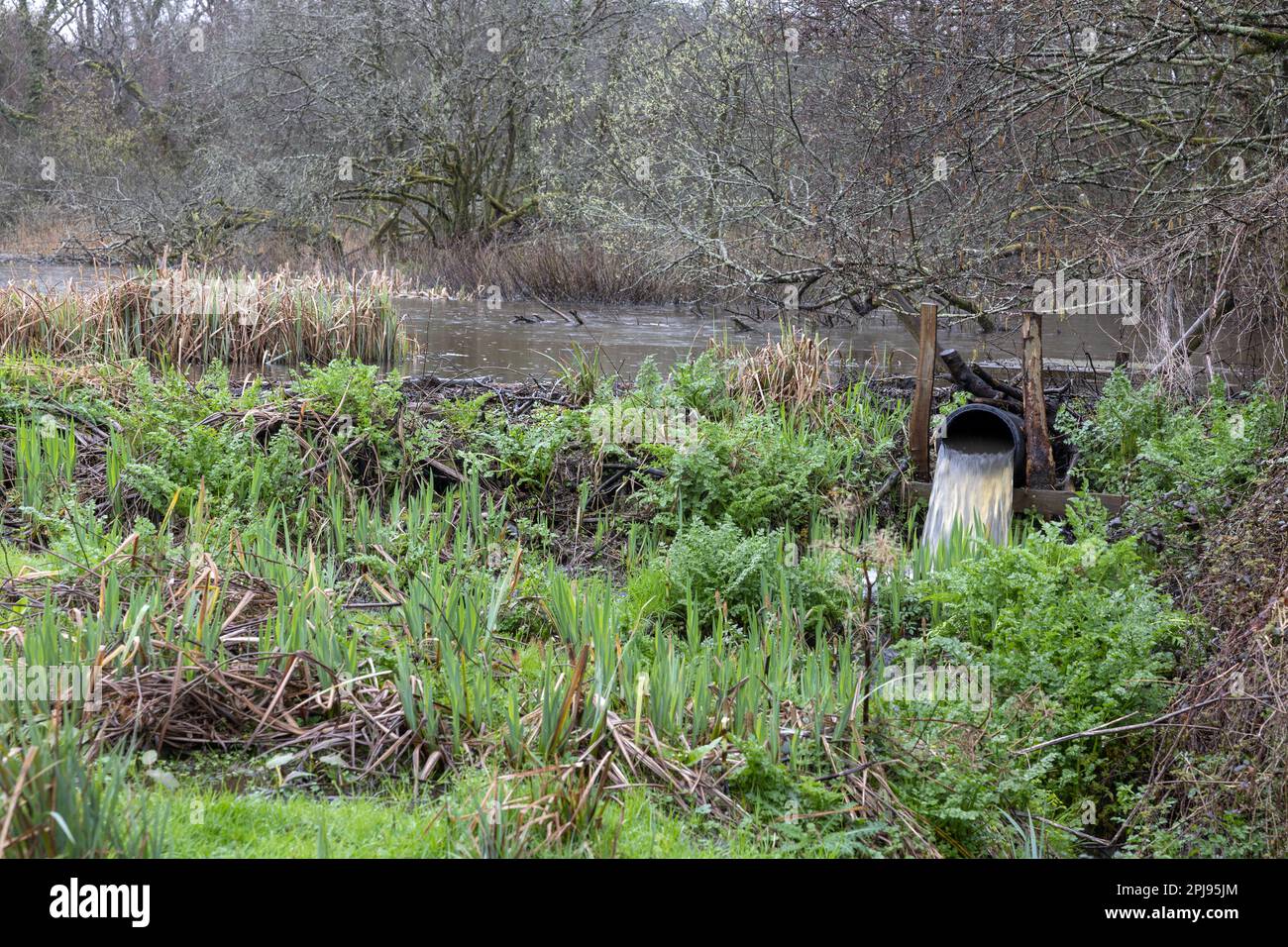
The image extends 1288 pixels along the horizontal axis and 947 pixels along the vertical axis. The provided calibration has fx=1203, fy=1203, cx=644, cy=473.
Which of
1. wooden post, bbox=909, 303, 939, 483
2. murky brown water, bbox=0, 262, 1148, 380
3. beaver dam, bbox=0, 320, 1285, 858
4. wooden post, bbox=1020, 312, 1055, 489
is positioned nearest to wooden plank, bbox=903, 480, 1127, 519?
beaver dam, bbox=0, 320, 1285, 858

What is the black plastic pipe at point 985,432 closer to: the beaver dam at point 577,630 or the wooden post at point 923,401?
the beaver dam at point 577,630

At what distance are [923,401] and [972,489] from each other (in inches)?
30.9

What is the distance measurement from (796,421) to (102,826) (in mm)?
6895

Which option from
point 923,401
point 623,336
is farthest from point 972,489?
point 623,336

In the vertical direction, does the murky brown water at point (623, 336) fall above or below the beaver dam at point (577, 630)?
above

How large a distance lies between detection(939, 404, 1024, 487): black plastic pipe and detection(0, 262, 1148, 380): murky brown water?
2.89 metres

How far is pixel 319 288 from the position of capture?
1334cm

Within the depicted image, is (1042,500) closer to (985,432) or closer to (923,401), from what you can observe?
(985,432)

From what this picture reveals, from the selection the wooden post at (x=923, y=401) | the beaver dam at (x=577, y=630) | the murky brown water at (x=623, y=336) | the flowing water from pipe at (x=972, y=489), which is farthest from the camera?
the murky brown water at (x=623, y=336)

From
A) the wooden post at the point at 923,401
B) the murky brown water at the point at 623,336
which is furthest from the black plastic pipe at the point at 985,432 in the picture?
the murky brown water at the point at 623,336

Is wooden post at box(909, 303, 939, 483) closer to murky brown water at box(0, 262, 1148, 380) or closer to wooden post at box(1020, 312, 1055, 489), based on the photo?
wooden post at box(1020, 312, 1055, 489)

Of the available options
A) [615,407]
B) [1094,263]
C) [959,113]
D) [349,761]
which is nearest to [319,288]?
[615,407]

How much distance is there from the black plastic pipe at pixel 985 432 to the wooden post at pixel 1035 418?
0.19ft

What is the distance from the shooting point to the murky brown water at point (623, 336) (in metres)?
14.4
